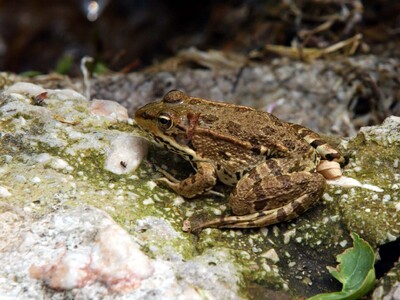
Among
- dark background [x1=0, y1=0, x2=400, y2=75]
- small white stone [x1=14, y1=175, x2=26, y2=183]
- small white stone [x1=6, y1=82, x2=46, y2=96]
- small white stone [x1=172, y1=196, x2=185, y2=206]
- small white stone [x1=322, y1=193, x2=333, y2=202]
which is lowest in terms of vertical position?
dark background [x1=0, y1=0, x2=400, y2=75]

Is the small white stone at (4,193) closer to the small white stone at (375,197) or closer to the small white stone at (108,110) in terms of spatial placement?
the small white stone at (108,110)

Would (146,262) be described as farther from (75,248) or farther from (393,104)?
(393,104)

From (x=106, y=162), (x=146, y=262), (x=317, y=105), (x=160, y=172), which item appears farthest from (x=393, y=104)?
(x=146, y=262)

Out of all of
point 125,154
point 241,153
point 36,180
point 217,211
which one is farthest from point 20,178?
point 241,153

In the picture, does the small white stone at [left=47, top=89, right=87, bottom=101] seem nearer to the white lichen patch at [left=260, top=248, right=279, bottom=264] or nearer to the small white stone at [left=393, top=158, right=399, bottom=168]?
the white lichen patch at [left=260, top=248, right=279, bottom=264]

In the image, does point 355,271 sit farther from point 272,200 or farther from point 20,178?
point 20,178

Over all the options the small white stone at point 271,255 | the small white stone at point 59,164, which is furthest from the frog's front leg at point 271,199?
the small white stone at point 59,164

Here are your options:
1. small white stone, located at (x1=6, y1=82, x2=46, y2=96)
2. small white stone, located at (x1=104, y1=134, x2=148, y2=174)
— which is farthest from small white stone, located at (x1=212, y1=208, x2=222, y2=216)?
small white stone, located at (x1=6, y1=82, x2=46, y2=96)
